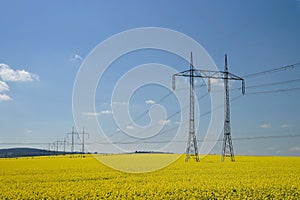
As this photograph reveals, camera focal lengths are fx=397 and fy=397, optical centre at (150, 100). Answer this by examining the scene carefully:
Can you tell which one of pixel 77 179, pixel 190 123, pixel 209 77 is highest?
pixel 209 77

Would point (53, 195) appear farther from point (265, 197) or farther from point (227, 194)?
point (265, 197)

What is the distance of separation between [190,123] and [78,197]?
1111 inches

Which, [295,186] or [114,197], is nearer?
[114,197]

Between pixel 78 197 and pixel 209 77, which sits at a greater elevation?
pixel 209 77

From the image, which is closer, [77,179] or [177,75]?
[77,179]

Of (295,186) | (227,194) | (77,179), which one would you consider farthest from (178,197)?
(77,179)

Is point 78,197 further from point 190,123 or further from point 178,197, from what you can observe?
point 190,123

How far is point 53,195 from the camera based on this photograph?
20641 mm

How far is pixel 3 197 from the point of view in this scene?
20422mm

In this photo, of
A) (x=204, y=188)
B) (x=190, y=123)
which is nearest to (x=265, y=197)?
(x=204, y=188)

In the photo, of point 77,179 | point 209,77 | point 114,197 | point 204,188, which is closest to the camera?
point 114,197

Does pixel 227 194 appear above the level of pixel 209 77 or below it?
below

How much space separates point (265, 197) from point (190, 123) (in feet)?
87.1

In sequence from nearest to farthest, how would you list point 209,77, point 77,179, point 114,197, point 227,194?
point 114,197, point 227,194, point 77,179, point 209,77
